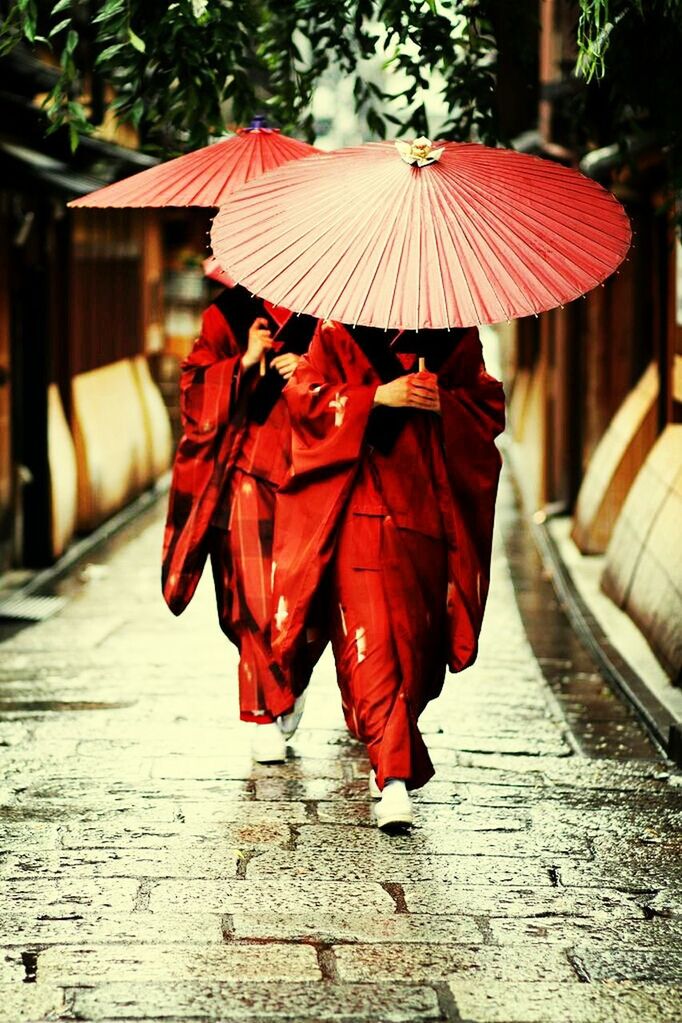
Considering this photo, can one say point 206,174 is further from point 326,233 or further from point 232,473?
point 326,233

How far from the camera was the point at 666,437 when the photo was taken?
1166cm

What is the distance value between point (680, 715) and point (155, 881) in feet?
11.2

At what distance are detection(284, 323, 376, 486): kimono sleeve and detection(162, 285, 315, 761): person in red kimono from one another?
2.47ft

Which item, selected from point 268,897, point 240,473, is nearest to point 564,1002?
point 268,897

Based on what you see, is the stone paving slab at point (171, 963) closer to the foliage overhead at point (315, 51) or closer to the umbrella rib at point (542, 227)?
the umbrella rib at point (542, 227)

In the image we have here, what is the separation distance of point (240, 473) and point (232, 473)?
57 millimetres

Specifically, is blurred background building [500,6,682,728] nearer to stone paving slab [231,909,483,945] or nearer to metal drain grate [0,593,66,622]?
stone paving slab [231,909,483,945]

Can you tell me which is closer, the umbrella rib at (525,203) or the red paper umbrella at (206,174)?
the umbrella rib at (525,203)

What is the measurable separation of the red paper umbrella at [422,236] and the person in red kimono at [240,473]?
1.38 meters

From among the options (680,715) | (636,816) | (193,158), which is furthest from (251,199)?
(680,715)

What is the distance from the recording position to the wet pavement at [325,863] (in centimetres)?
470

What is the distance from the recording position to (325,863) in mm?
5887

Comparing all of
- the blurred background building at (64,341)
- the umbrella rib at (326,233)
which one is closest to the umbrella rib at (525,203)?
the umbrella rib at (326,233)

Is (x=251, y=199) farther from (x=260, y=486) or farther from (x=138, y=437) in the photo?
(x=138, y=437)
